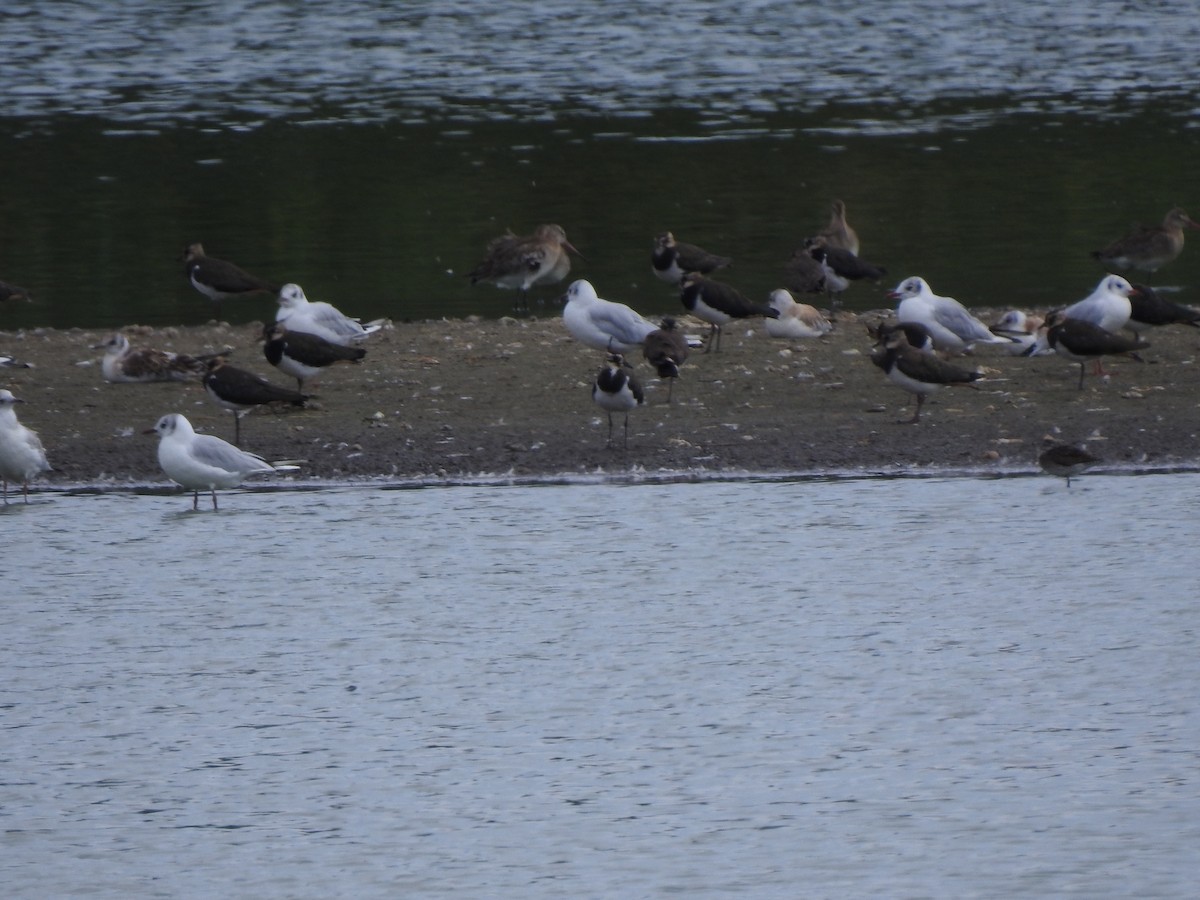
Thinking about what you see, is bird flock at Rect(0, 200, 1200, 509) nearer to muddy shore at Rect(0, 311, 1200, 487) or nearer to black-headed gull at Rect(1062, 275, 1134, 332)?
black-headed gull at Rect(1062, 275, 1134, 332)

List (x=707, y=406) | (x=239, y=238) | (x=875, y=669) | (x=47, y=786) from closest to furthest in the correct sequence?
(x=47, y=786) → (x=875, y=669) → (x=707, y=406) → (x=239, y=238)

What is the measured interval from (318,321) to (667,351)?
2.67 meters

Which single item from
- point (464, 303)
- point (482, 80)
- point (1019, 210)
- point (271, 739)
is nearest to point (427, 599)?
point (271, 739)

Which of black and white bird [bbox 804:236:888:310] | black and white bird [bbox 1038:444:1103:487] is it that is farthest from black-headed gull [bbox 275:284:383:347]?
black and white bird [bbox 1038:444:1103:487]

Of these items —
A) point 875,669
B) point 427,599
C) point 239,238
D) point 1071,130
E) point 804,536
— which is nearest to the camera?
point 875,669

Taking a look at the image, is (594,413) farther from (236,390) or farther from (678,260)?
(678,260)

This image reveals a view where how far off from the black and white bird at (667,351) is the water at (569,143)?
350 cm

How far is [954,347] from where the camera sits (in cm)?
1420

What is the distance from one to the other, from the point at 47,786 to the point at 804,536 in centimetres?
425

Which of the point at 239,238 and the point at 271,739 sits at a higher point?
the point at 271,739

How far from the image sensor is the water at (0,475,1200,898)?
→ 6660 millimetres

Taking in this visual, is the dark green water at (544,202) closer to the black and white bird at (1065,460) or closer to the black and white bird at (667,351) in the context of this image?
the black and white bird at (667,351)

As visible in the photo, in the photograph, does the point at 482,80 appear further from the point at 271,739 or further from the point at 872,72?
the point at 271,739

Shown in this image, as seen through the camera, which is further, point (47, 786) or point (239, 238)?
point (239, 238)
